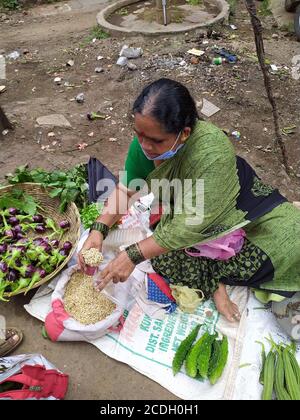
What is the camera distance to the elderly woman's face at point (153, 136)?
5.82 feet

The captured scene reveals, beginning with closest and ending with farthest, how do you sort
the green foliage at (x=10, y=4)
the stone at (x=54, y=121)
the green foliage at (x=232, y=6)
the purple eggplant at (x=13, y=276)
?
1. the purple eggplant at (x=13, y=276)
2. the stone at (x=54, y=121)
3. the green foliage at (x=232, y=6)
4. the green foliage at (x=10, y=4)

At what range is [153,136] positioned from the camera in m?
1.83

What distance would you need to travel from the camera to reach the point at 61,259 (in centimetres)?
266

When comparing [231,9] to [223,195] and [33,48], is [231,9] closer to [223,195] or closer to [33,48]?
[33,48]

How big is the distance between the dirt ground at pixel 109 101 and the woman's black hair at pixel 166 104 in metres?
1.51

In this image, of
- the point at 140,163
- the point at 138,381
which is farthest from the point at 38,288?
the point at 140,163

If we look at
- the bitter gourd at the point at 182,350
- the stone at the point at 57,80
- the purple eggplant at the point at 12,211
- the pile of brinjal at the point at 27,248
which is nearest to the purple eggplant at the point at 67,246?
the pile of brinjal at the point at 27,248

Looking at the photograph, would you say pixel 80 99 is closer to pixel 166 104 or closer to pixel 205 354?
pixel 166 104

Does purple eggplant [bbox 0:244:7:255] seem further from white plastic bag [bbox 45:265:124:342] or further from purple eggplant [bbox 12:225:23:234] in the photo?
white plastic bag [bbox 45:265:124:342]

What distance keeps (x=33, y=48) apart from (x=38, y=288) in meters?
4.94

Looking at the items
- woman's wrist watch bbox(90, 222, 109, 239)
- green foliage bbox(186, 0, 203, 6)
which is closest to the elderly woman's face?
woman's wrist watch bbox(90, 222, 109, 239)

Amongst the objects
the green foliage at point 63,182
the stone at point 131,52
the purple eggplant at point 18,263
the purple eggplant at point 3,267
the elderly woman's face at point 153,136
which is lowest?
the purple eggplant at point 18,263

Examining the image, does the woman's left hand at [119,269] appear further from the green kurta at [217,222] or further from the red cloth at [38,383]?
the red cloth at [38,383]

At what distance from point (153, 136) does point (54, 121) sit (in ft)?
9.89
